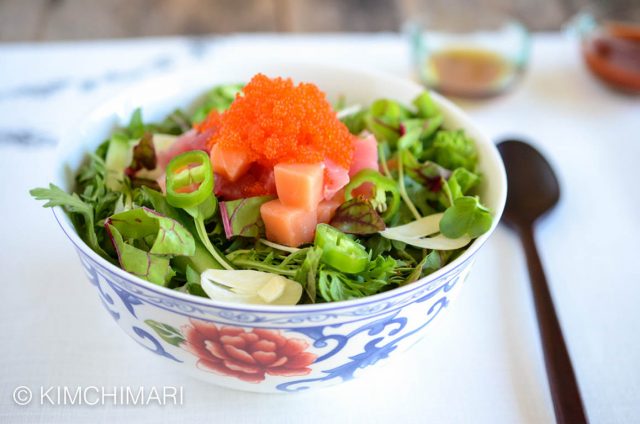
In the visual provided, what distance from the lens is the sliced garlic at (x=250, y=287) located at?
1073mm

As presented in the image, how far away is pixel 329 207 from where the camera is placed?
124cm

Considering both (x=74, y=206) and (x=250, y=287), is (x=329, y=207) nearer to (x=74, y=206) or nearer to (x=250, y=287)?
(x=250, y=287)

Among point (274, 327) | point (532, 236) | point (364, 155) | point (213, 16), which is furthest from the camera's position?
point (213, 16)

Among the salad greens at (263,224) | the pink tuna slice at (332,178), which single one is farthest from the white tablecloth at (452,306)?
the pink tuna slice at (332,178)

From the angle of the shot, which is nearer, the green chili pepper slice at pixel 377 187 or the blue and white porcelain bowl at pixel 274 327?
the blue and white porcelain bowl at pixel 274 327

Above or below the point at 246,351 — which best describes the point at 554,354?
below

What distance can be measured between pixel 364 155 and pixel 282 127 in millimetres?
209

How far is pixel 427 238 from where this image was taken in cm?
125

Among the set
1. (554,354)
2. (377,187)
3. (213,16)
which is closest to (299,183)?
(377,187)

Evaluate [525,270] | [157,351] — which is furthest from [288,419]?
[525,270]

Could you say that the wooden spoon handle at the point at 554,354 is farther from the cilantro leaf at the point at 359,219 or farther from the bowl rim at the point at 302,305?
the cilantro leaf at the point at 359,219

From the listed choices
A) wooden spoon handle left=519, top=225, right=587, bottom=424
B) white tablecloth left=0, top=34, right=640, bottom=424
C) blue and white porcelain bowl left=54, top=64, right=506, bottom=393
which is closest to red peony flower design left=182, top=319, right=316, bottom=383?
blue and white porcelain bowl left=54, top=64, right=506, bottom=393

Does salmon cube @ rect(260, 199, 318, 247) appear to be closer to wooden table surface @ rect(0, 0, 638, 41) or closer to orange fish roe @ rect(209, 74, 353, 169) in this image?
orange fish roe @ rect(209, 74, 353, 169)

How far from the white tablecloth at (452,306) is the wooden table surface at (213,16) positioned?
0.41m
